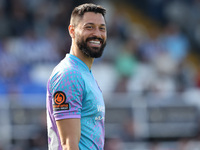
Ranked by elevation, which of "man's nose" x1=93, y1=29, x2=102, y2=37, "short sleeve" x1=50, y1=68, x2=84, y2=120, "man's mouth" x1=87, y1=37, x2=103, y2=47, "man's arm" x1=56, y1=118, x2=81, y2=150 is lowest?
"man's arm" x1=56, y1=118, x2=81, y2=150

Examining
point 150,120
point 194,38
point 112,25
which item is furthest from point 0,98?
point 194,38

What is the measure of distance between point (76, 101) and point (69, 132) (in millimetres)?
221

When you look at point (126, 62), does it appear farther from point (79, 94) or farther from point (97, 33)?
point (79, 94)

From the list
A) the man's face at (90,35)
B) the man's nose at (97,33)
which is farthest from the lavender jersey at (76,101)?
the man's nose at (97,33)

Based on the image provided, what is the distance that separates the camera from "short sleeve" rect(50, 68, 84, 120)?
11.1 feet

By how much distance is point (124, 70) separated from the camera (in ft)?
37.8

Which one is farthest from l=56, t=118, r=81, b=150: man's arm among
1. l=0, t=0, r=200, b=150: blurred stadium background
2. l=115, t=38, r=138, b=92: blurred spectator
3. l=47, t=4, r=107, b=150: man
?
l=115, t=38, r=138, b=92: blurred spectator

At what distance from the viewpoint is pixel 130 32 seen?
43.1 ft

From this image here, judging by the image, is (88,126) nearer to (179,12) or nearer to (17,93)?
(17,93)

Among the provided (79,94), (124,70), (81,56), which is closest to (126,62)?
(124,70)

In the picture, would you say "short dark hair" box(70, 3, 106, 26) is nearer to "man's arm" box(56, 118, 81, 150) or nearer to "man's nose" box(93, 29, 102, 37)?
"man's nose" box(93, 29, 102, 37)

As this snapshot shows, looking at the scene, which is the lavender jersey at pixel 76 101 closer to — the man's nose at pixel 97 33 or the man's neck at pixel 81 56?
the man's neck at pixel 81 56

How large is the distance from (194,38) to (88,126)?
10.7m

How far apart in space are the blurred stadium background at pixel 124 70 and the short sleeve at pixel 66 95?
232 inches
